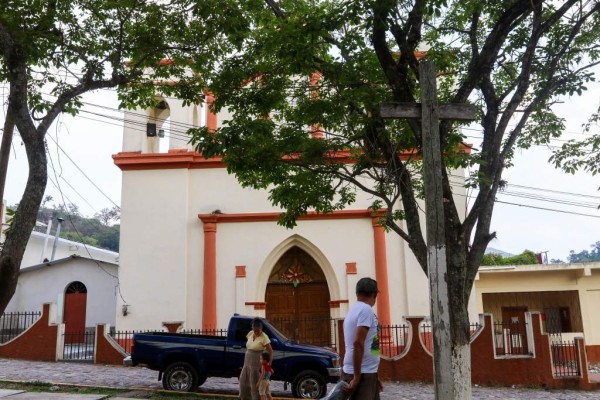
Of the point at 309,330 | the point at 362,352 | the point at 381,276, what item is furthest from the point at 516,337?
the point at 362,352

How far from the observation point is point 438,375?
5730mm

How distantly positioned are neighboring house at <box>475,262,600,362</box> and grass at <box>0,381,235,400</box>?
1203 centimetres

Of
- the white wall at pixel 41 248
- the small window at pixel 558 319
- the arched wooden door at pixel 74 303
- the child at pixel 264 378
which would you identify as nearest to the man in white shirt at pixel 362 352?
the child at pixel 264 378

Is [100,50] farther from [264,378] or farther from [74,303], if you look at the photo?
[74,303]

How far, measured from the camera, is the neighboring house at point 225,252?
16359 millimetres

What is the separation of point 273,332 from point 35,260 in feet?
86.6

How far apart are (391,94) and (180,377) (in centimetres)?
666

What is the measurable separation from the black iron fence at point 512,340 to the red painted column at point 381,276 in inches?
120

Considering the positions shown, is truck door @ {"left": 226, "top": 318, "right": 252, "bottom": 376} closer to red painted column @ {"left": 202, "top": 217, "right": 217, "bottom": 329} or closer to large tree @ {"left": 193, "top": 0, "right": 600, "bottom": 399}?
large tree @ {"left": 193, "top": 0, "right": 600, "bottom": 399}

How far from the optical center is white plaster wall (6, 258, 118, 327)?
22234mm

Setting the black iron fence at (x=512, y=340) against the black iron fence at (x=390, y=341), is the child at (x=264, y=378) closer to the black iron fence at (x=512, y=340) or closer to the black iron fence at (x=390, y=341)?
the black iron fence at (x=390, y=341)

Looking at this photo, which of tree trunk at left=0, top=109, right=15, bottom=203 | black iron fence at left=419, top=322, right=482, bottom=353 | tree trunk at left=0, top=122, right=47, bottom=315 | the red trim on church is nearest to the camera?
tree trunk at left=0, top=122, right=47, bottom=315

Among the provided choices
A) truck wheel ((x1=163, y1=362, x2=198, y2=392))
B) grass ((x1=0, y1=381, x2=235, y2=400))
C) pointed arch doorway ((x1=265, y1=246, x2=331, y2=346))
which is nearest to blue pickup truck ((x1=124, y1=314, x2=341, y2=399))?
truck wheel ((x1=163, y1=362, x2=198, y2=392))

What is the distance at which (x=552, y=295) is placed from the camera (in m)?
20.8
